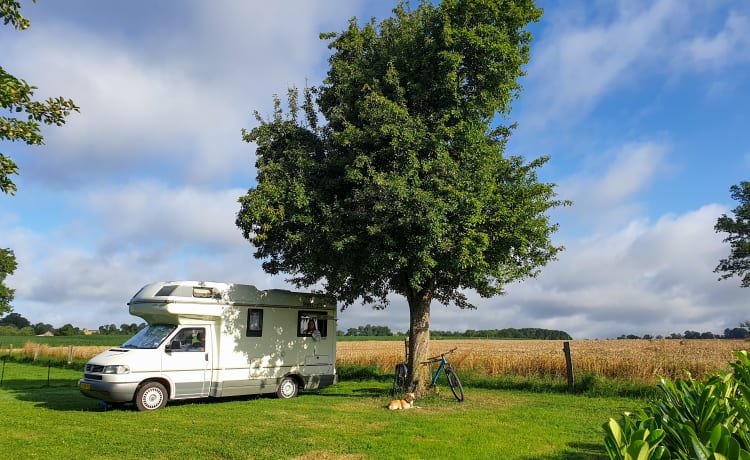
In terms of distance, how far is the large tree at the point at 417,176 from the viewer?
1371 centimetres

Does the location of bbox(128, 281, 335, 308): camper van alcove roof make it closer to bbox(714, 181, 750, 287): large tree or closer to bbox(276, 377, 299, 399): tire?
bbox(276, 377, 299, 399): tire

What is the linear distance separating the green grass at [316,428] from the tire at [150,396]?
48cm

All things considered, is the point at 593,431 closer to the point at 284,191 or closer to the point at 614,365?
the point at 614,365

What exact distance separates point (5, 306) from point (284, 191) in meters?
42.5

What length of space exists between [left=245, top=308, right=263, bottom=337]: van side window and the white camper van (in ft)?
0.10

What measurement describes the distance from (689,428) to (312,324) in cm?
1547

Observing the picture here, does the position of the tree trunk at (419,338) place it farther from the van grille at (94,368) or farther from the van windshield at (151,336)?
the van grille at (94,368)

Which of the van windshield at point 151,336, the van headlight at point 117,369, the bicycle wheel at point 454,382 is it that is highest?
the van windshield at point 151,336

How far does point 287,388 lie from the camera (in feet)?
53.6

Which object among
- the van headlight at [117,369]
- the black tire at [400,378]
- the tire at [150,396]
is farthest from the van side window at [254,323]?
the black tire at [400,378]

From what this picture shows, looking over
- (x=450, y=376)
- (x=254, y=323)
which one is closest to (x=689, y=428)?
(x=450, y=376)

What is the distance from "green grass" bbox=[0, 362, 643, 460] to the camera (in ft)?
28.5

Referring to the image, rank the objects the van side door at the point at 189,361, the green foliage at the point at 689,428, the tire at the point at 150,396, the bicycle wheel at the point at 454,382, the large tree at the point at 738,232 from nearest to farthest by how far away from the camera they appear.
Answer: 1. the green foliage at the point at 689,428
2. the tire at the point at 150,396
3. the van side door at the point at 189,361
4. the bicycle wheel at the point at 454,382
5. the large tree at the point at 738,232

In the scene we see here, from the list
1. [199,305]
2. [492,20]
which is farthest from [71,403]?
[492,20]
